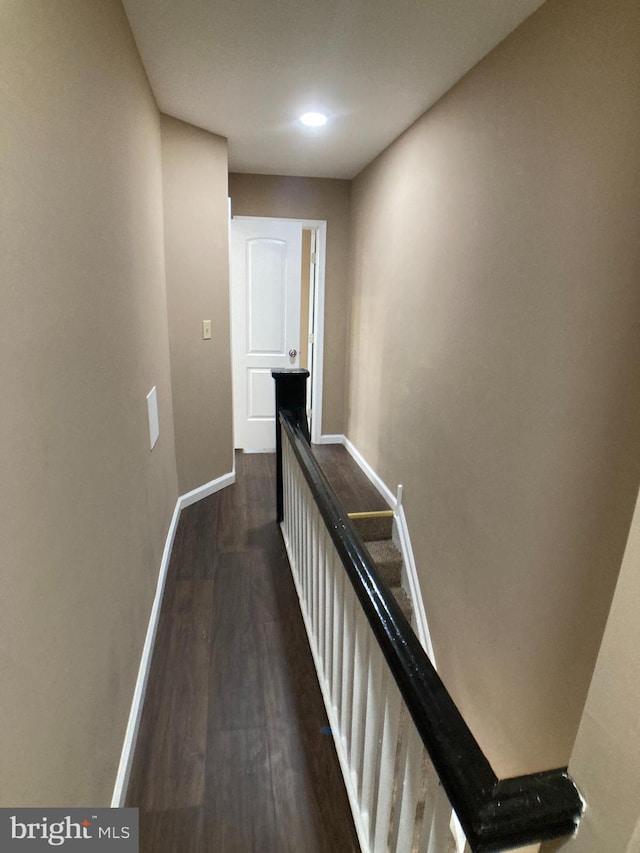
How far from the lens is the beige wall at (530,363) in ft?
4.10

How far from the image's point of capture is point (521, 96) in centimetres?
163

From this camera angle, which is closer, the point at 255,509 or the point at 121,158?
the point at 121,158

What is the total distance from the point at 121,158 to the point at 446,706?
1931 mm

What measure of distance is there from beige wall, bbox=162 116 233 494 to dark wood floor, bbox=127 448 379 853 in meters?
0.96

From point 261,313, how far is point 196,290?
1099 millimetres

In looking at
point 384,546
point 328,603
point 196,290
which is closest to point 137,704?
point 328,603

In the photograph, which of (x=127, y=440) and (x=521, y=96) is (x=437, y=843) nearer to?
(x=127, y=440)

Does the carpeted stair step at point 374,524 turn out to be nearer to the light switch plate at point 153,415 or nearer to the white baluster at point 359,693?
the light switch plate at point 153,415

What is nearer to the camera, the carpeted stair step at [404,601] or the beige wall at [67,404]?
the beige wall at [67,404]

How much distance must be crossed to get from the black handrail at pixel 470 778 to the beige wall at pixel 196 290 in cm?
240

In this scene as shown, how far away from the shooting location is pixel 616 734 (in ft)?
1.71

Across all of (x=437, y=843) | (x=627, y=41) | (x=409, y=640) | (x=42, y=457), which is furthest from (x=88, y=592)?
(x=627, y=41)

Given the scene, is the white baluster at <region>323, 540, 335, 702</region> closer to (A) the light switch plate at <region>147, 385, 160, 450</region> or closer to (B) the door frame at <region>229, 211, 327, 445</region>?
(A) the light switch plate at <region>147, 385, 160, 450</region>

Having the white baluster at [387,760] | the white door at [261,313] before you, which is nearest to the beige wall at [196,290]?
the white door at [261,313]
